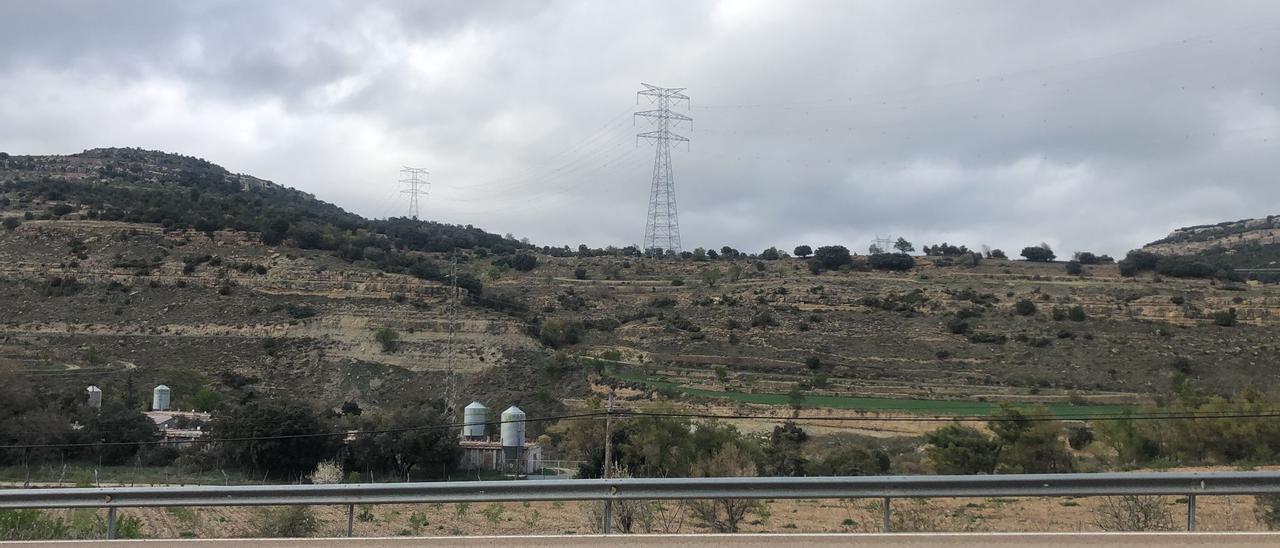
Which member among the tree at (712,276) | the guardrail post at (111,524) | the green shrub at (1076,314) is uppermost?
the tree at (712,276)

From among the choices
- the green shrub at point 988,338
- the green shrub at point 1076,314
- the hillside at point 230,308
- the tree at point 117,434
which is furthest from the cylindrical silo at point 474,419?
the green shrub at point 1076,314

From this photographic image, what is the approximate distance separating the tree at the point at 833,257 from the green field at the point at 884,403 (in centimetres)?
3878

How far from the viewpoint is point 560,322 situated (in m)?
71.9

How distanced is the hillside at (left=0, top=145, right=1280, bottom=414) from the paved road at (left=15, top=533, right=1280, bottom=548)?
39.4m

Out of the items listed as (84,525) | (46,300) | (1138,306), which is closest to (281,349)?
(46,300)

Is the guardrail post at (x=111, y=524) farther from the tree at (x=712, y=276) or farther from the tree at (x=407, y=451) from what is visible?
the tree at (x=712, y=276)

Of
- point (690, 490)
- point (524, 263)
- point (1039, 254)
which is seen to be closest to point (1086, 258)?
point (1039, 254)

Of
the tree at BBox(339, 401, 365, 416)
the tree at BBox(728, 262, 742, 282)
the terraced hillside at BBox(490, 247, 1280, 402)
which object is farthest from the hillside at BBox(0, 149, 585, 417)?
the tree at BBox(728, 262, 742, 282)

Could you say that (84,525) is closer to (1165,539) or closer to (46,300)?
(1165,539)

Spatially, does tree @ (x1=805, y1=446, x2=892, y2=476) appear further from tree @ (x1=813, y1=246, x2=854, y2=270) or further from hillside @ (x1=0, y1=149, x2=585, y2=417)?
tree @ (x1=813, y1=246, x2=854, y2=270)

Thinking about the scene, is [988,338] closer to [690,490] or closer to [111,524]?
[690,490]

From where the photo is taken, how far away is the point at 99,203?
91125 mm

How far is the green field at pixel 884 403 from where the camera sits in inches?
1868

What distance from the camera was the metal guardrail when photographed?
1029 centimetres
